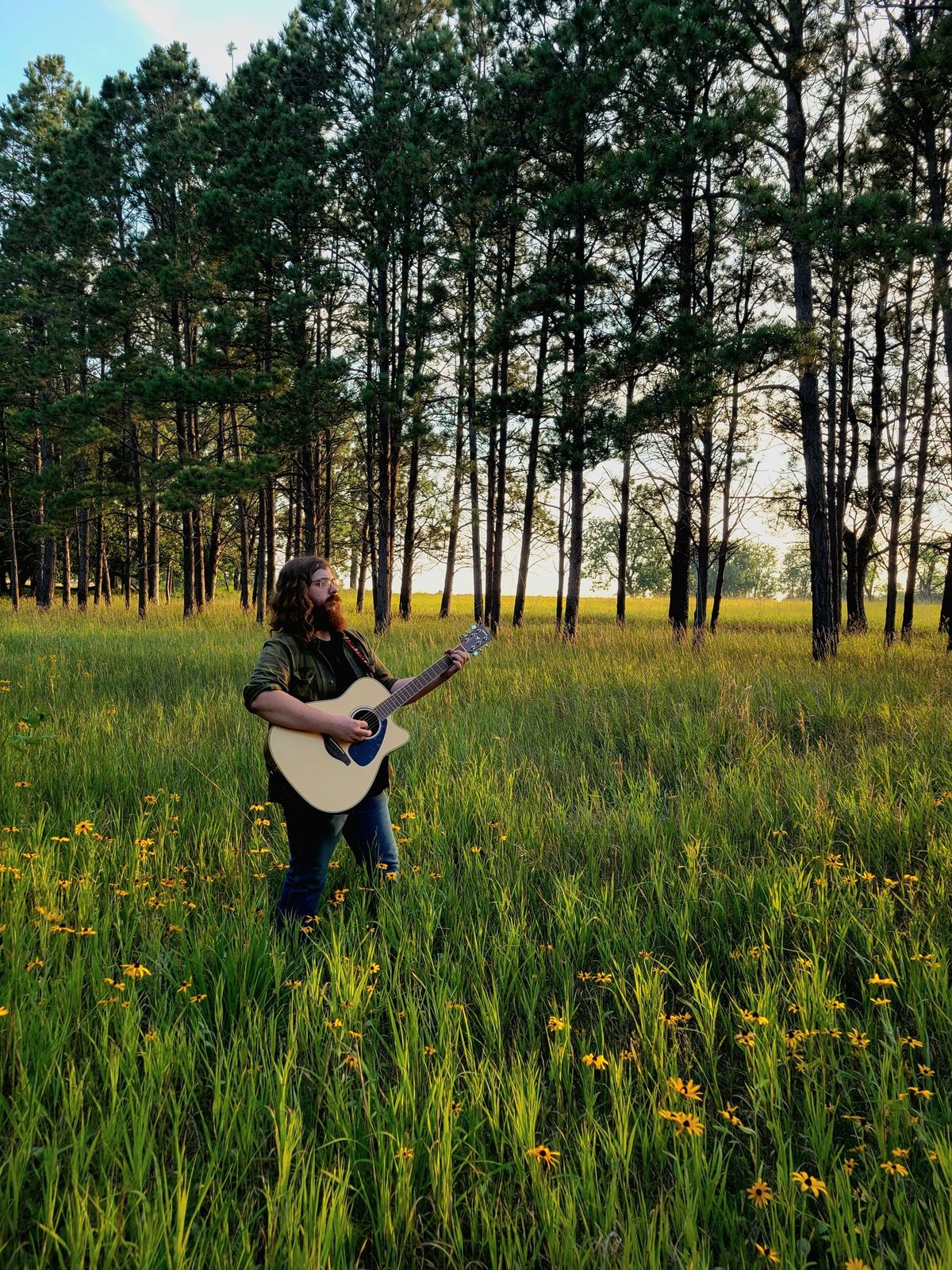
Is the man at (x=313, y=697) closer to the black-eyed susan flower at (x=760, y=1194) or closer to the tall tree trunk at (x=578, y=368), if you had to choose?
the black-eyed susan flower at (x=760, y=1194)

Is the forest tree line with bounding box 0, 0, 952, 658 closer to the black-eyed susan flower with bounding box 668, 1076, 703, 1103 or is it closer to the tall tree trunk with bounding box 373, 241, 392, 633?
the tall tree trunk with bounding box 373, 241, 392, 633

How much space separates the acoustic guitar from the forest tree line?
886 cm

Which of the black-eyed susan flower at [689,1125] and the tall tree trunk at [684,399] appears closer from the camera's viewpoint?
the black-eyed susan flower at [689,1125]

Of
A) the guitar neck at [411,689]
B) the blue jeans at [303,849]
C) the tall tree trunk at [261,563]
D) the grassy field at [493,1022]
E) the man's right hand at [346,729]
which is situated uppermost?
the tall tree trunk at [261,563]

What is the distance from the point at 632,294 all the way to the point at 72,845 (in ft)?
49.6

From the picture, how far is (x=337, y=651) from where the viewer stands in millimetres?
3516

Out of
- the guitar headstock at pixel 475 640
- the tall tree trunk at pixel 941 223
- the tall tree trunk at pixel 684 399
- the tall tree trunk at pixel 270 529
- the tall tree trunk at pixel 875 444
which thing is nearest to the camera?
the guitar headstock at pixel 475 640

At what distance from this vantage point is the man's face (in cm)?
338

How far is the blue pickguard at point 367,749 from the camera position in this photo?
3303 mm

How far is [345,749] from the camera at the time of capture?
3283mm

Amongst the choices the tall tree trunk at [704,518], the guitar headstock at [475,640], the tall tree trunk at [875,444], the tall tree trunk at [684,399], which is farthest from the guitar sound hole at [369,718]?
the tall tree trunk at [875,444]

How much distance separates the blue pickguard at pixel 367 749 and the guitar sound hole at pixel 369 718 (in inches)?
1.0

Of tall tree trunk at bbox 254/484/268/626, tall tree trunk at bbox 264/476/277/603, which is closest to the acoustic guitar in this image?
tall tree trunk at bbox 254/484/268/626

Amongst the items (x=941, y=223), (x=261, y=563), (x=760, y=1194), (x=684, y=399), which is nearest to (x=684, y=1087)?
(x=760, y=1194)
